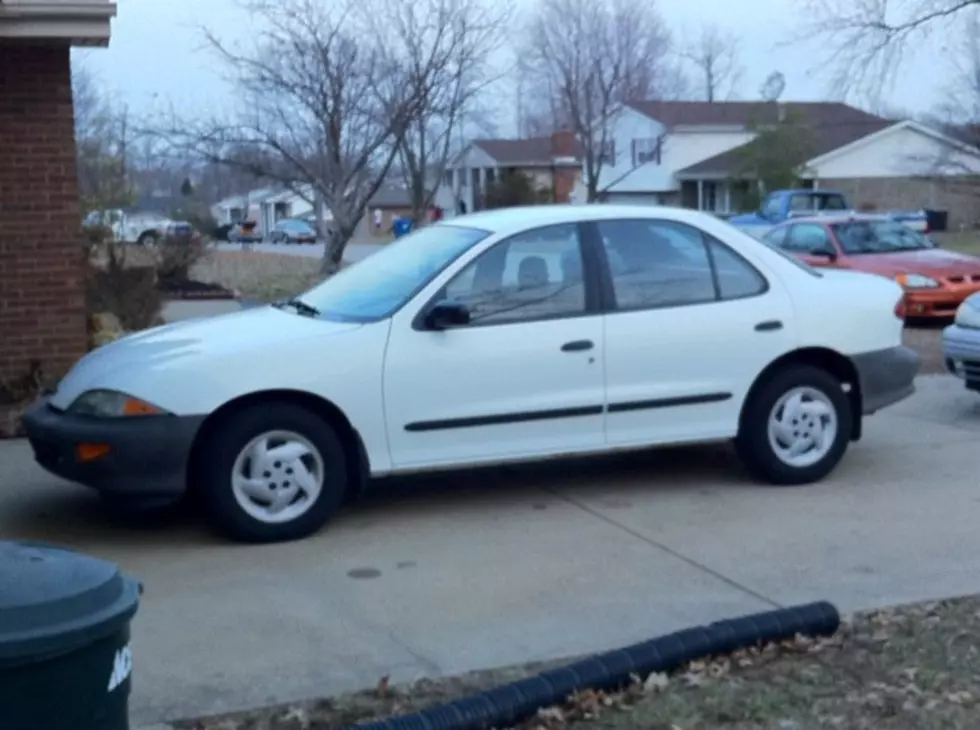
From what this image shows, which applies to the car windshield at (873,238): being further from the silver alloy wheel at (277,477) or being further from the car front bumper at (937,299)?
the silver alloy wheel at (277,477)

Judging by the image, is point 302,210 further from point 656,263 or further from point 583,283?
point 583,283

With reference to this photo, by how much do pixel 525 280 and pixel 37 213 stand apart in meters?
4.43

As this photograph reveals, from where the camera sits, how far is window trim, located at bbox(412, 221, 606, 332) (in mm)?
7625

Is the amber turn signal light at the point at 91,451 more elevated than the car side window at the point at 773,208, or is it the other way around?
the car side window at the point at 773,208

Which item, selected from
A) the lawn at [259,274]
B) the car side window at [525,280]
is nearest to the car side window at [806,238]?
the lawn at [259,274]

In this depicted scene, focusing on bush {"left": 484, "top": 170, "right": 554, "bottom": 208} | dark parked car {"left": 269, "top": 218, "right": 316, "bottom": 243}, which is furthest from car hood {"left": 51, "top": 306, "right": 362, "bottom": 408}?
dark parked car {"left": 269, "top": 218, "right": 316, "bottom": 243}

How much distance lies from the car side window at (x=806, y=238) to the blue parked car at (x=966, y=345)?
8199mm

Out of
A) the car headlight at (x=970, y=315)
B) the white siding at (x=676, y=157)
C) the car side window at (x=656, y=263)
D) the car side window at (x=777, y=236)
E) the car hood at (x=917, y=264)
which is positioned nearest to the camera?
the car side window at (x=656, y=263)

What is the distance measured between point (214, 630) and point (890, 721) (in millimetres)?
2651

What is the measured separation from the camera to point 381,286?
8.04m

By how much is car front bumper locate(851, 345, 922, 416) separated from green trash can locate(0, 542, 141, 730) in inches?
231

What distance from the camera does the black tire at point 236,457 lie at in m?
7.16

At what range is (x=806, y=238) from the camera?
20016 mm

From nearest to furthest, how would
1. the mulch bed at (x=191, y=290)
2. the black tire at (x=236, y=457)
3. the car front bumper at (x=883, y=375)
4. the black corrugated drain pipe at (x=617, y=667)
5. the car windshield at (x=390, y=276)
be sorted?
1. the black corrugated drain pipe at (x=617, y=667)
2. the black tire at (x=236, y=457)
3. the car windshield at (x=390, y=276)
4. the car front bumper at (x=883, y=375)
5. the mulch bed at (x=191, y=290)
